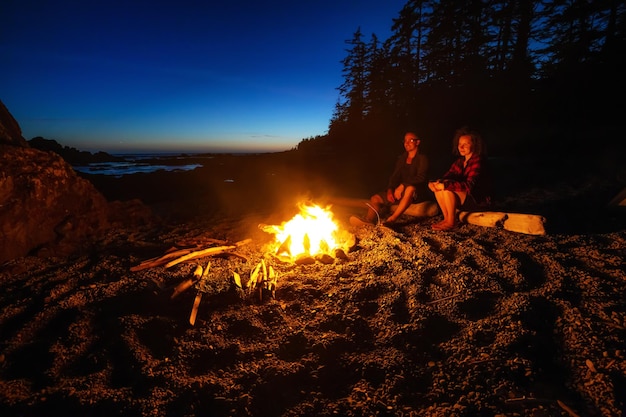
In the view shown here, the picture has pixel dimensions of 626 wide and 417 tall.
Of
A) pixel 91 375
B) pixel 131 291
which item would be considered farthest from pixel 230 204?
pixel 91 375

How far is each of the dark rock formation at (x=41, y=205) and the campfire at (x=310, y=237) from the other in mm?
3328

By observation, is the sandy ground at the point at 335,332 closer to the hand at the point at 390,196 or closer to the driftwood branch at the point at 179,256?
the driftwood branch at the point at 179,256

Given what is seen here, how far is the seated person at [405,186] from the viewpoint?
6.01m

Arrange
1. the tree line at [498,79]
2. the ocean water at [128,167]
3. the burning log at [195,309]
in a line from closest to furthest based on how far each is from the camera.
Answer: the burning log at [195,309]
the tree line at [498,79]
the ocean water at [128,167]

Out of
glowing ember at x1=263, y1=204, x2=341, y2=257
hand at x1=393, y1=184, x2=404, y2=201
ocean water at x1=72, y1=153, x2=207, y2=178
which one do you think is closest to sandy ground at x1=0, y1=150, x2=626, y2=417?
glowing ember at x1=263, y1=204, x2=341, y2=257

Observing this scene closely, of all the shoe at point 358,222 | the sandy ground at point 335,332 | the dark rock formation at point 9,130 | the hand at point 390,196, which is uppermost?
the dark rock formation at point 9,130

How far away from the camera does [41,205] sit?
5.17 meters

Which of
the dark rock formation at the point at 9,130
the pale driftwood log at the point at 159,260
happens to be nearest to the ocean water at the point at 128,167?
the dark rock formation at the point at 9,130

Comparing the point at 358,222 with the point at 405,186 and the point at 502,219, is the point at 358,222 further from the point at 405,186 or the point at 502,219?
the point at 502,219

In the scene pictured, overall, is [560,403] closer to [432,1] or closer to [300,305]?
[300,305]

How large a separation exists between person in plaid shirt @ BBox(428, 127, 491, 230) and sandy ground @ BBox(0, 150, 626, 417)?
813 millimetres

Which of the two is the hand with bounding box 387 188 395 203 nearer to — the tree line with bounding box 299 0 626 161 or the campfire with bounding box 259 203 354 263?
the campfire with bounding box 259 203 354 263

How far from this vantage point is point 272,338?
9.09ft

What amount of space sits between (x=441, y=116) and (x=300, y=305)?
18.9m
